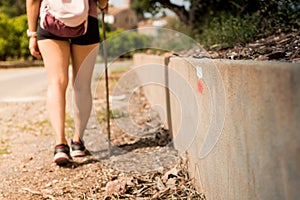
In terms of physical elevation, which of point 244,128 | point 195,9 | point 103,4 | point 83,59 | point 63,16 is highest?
point 195,9

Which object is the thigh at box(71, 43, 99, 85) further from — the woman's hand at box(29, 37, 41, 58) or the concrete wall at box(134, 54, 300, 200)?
the concrete wall at box(134, 54, 300, 200)

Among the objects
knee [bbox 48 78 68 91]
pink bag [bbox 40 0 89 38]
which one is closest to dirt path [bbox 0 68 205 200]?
knee [bbox 48 78 68 91]

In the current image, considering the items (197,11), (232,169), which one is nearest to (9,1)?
(197,11)

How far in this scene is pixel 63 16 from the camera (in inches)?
140

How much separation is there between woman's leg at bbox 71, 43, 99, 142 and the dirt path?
0.29 meters

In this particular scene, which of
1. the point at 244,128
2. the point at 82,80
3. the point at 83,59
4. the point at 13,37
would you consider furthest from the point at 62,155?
the point at 13,37

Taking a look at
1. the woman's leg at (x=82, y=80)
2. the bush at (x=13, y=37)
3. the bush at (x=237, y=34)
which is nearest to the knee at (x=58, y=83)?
the woman's leg at (x=82, y=80)

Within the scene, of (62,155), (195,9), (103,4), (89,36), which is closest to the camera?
(62,155)

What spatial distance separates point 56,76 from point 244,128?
7.03 ft

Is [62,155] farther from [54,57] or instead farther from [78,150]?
[54,57]

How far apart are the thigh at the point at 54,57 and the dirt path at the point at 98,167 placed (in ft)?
2.18

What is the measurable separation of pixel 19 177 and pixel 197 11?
6080 mm

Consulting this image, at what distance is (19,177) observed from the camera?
345cm

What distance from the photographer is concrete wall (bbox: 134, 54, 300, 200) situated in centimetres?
143
